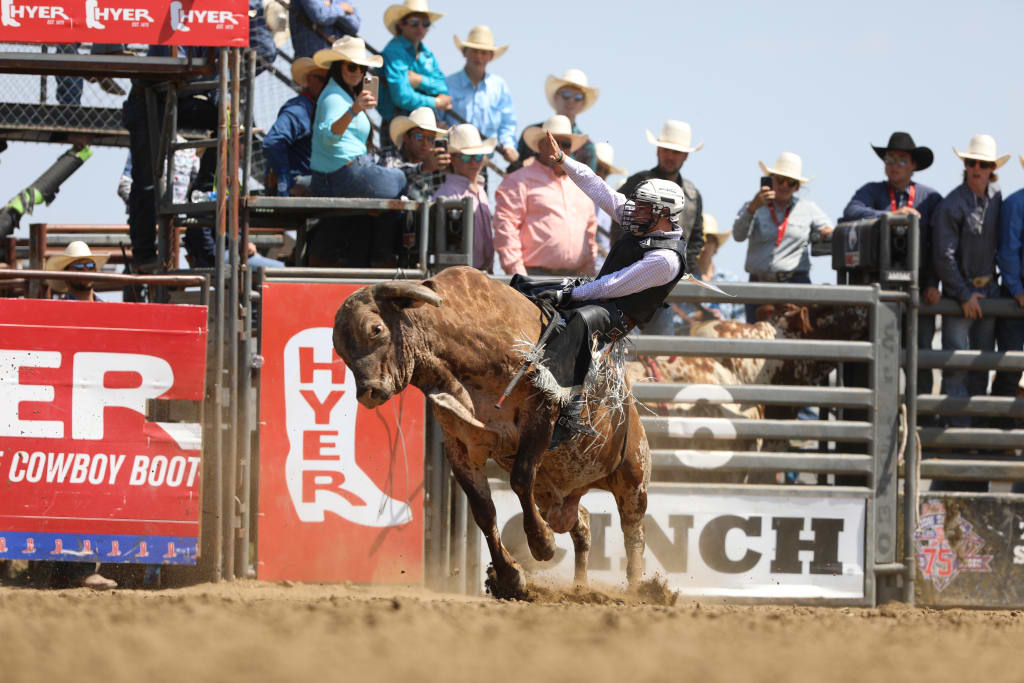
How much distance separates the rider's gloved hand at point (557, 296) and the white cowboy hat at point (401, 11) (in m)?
3.93

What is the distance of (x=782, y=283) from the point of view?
10266 mm

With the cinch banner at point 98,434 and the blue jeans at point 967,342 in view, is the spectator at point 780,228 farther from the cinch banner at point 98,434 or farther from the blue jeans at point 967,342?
the cinch banner at point 98,434

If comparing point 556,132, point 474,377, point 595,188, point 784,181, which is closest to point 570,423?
point 474,377

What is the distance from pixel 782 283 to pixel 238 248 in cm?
389

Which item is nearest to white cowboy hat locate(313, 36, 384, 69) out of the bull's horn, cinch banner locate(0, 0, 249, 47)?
cinch banner locate(0, 0, 249, 47)

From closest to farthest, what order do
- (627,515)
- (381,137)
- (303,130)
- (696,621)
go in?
(696,621) → (627,515) → (303,130) → (381,137)

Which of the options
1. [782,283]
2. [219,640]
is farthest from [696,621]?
[782,283]

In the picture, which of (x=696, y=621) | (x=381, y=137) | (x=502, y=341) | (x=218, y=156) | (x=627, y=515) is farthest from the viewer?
(x=381, y=137)

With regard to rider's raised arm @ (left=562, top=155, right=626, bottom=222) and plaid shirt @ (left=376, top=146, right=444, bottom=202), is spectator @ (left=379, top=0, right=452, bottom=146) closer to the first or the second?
plaid shirt @ (left=376, top=146, right=444, bottom=202)

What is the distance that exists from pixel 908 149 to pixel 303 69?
179 inches

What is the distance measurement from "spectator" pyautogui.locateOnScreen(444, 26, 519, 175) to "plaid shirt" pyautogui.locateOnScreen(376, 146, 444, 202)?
0.99 metres

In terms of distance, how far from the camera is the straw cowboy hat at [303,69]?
10.3m

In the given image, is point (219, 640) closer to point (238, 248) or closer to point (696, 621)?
point (696, 621)

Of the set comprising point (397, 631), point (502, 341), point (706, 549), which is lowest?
point (706, 549)
